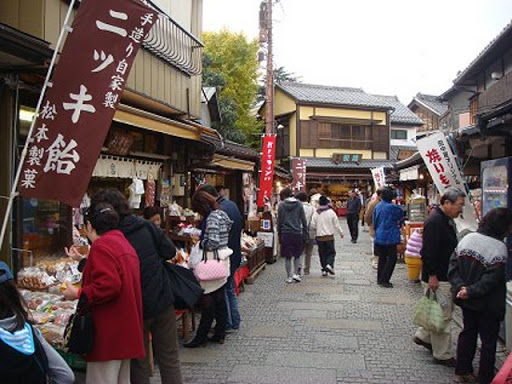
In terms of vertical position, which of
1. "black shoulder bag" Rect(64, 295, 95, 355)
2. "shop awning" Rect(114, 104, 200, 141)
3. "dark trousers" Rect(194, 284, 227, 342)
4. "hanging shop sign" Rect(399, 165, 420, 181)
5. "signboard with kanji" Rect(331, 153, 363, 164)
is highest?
"signboard with kanji" Rect(331, 153, 363, 164)

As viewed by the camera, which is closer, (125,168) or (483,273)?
(483,273)

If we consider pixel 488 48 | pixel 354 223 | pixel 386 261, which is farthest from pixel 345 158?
pixel 386 261

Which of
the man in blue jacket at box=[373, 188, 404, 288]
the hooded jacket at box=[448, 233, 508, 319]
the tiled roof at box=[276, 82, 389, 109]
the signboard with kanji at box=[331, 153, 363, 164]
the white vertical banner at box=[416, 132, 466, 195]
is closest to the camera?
the hooded jacket at box=[448, 233, 508, 319]

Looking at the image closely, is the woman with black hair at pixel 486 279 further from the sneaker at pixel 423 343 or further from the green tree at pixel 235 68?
the green tree at pixel 235 68

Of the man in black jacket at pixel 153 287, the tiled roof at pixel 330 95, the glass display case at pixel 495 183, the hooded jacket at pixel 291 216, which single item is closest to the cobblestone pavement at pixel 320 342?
the man in black jacket at pixel 153 287

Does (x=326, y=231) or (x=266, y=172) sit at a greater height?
(x=266, y=172)

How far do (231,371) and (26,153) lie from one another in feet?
10.9

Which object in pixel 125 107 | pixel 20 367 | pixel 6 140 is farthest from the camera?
pixel 125 107

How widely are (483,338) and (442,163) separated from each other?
2.97m

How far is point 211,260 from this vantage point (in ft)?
20.1

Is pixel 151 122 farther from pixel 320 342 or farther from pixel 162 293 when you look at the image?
pixel 320 342

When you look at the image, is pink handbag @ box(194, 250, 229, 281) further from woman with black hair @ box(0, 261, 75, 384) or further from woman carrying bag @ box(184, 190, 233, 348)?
woman with black hair @ box(0, 261, 75, 384)

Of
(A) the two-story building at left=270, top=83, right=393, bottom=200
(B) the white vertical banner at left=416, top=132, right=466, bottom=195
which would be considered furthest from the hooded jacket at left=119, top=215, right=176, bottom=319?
(A) the two-story building at left=270, top=83, right=393, bottom=200

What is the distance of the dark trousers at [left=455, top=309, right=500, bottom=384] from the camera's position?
4.88 meters
